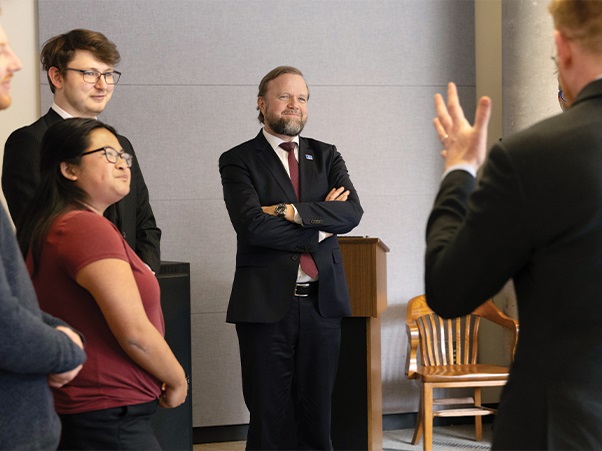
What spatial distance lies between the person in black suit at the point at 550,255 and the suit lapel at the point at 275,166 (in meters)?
2.75

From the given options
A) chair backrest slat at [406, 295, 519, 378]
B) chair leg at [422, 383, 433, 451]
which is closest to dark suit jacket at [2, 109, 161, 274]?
chair leg at [422, 383, 433, 451]

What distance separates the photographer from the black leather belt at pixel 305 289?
419cm

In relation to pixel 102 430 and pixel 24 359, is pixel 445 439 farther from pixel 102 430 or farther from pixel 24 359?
pixel 24 359

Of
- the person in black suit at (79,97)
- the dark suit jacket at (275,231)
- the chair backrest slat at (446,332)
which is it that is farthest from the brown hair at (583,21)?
the chair backrest slat at (446,332)

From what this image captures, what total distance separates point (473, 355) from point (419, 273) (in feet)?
2.25

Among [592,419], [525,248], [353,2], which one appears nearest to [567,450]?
[592,419]

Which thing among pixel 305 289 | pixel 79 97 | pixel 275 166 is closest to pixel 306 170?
pixel 275 166

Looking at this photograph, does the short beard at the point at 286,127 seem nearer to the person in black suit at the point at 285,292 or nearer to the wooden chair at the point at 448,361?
the person in black suit at the point at 285,292

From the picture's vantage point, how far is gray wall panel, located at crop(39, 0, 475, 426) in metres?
5.69

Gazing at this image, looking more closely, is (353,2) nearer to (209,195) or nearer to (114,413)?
(209,195)

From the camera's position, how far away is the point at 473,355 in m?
5.82

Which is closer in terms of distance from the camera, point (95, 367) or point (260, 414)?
point (95, 367)

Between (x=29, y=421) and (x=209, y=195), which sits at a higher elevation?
(x=209, y=195)

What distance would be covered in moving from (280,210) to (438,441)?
7.85ft
